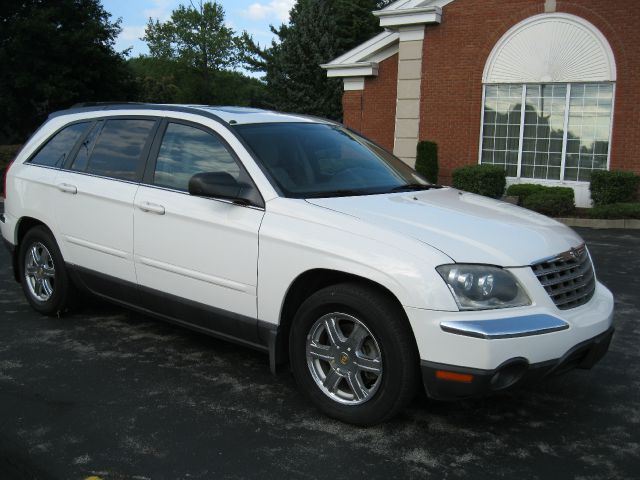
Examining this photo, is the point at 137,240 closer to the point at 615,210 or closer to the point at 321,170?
the point at 321,170

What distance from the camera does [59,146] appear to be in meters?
5.71

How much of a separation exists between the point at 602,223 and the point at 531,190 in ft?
7.18

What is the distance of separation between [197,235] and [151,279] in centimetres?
61

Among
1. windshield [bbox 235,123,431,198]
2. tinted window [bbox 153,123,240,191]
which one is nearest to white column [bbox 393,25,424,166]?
windshield [bbox 235,123,431,198]

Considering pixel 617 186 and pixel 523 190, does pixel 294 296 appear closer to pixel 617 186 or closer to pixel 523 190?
pixel 523 190

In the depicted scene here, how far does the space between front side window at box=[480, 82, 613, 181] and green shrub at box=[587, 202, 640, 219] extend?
209 centimetres

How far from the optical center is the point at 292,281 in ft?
12.6

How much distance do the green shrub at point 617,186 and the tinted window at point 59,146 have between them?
38.8 ft

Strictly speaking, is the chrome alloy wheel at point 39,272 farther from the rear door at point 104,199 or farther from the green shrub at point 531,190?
the green shrub at point 531,190

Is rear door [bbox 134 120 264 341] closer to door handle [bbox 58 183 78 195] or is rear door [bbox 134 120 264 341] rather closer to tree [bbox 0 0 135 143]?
door handle [bbox 58 183 78 195]

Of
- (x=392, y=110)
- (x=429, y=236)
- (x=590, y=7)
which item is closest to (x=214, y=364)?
(x=429, y=236)

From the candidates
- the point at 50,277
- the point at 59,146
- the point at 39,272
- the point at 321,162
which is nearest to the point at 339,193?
the point at 321,162

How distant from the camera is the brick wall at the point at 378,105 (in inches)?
735

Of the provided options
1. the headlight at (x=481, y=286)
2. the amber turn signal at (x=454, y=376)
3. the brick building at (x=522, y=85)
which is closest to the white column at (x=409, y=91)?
the brick building at (x=522, y=85)
